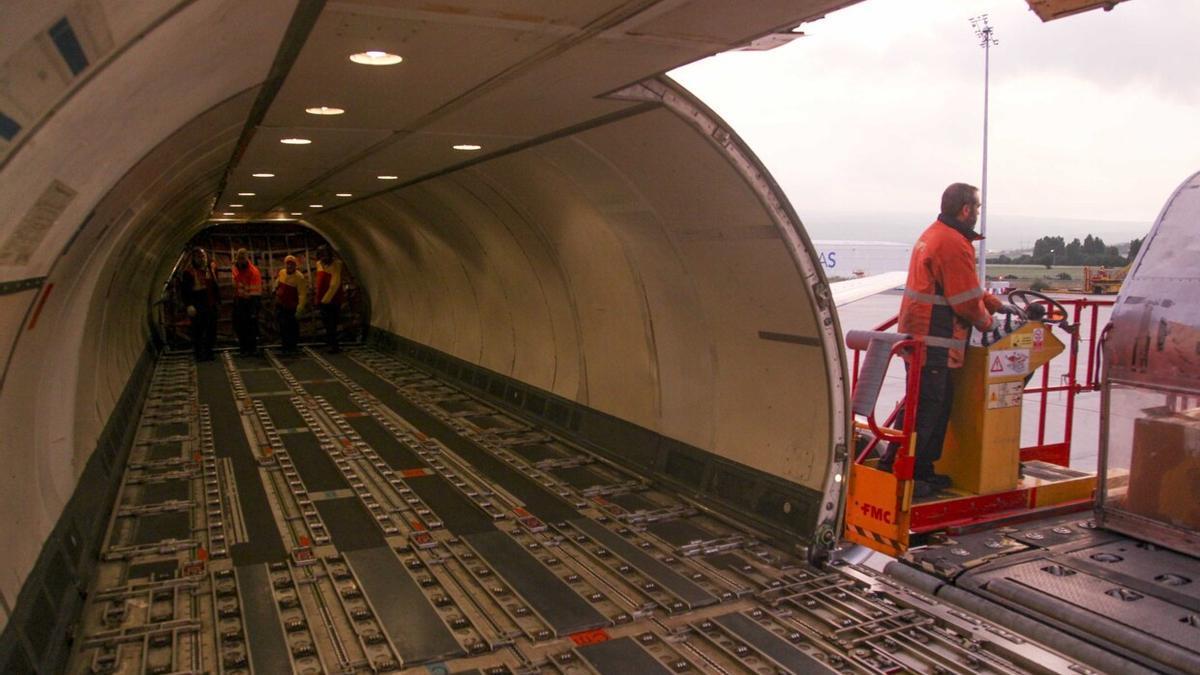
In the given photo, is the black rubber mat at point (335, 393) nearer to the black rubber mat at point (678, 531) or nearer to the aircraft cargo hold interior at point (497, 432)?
the aircraft cargo hold interior at point (497, 432)

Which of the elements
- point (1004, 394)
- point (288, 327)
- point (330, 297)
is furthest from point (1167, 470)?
point (330, 297)

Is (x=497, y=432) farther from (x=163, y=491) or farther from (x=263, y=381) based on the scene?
(x=263, y=381)

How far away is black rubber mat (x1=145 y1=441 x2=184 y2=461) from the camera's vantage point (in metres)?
8.73

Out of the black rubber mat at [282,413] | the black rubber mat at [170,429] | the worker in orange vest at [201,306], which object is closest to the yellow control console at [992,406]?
the black rubber mat at [282,413]

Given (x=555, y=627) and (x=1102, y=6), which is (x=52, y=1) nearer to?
(x=555, y=627)

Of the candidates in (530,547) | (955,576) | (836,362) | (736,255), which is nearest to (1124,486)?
(955,576)

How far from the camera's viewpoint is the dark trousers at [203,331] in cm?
1588

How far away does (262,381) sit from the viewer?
13.5m

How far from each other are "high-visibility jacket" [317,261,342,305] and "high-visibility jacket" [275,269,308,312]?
1.86 ft

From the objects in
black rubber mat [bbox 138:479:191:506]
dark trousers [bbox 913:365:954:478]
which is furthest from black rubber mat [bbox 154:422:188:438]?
dark trousers [bbox 913:365:954:478]

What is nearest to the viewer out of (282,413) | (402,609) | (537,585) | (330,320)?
(402,609)

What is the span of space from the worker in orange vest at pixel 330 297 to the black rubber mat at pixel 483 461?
447 centimetres

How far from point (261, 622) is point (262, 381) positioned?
30.0ft

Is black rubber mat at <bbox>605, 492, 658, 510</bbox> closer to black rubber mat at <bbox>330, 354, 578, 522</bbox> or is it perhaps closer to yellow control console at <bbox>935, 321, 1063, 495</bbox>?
black rubber mat at <bbox>330, 354, 578, 522</bbox>
